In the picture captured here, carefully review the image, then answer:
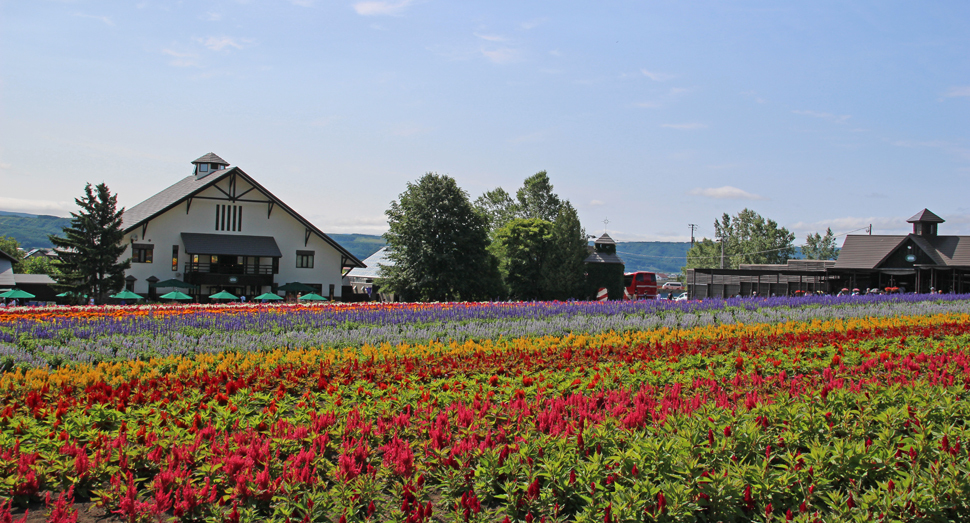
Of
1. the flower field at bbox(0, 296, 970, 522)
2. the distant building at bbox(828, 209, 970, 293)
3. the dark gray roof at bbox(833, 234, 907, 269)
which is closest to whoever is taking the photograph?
the flower field at bbox(0, 296, 970, 522)

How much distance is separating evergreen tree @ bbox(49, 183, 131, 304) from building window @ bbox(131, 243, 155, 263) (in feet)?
9.11

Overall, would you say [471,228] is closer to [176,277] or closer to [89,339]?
[176,277]

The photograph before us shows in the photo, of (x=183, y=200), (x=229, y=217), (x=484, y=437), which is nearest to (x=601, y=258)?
(x=229, y=217)

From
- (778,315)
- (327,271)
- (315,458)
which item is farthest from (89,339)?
(327,271)

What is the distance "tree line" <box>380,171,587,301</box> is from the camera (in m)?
46.3

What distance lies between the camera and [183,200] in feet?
152

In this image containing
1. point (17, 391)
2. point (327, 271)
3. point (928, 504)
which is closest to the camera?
point (928, 504)

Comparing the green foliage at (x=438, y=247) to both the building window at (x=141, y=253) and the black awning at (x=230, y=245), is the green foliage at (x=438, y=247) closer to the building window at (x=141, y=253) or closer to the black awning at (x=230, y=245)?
the black awning at (x=230, y=245)

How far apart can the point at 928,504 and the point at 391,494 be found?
386 cm

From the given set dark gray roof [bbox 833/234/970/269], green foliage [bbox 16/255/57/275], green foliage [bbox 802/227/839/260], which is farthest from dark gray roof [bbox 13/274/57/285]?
green foliage [bbox 802/227/839/260]

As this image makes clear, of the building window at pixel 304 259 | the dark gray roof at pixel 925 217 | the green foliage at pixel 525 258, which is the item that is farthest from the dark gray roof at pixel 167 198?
the dark gray roof at pixel 925 217

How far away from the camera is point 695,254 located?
120 meters

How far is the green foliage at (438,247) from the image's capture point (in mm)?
46094

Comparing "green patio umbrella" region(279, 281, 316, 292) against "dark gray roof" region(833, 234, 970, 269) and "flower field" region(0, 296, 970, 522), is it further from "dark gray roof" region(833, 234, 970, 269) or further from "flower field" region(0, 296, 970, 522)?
"dark gray roof" region(833, 234, 970, 269)
